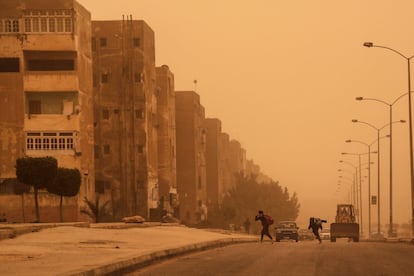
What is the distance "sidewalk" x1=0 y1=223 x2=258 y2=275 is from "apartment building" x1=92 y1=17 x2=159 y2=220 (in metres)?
50.6

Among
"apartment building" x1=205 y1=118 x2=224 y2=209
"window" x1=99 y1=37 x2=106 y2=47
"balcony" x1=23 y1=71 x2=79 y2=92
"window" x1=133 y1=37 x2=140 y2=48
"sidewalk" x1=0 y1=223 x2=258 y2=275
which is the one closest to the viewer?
"sidewalk" x1=0 y1=223 x2=258 y2=275

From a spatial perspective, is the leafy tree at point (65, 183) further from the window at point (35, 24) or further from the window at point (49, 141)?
the window at point (35, 24)

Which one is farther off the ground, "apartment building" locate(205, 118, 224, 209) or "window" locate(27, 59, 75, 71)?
"window" locate(27, 59, 75, 71)

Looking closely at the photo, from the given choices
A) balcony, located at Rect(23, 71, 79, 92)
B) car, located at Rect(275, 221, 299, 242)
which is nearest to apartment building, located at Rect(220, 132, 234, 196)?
balcony, located at Rect(23, 71, 79, 92)

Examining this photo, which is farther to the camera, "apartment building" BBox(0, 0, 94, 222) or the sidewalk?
"apartment building" BBox(0, 0, 94, 222)

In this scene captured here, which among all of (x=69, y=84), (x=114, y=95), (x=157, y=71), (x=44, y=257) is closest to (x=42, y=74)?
(x=69, y=84)

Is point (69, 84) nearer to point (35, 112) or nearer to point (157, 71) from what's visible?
point (35, 112)

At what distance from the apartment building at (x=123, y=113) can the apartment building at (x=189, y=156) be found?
27.9 meters

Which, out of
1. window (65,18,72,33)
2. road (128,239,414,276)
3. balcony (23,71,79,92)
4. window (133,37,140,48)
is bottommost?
road (128,239,414,276)

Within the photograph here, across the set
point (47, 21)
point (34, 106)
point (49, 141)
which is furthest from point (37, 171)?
point (47, 21)

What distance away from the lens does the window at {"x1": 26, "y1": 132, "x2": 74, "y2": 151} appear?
244 ft

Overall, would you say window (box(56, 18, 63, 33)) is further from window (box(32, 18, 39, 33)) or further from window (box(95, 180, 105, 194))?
window (box(95, 180, 105, 194))

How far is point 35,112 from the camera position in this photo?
75.4 m

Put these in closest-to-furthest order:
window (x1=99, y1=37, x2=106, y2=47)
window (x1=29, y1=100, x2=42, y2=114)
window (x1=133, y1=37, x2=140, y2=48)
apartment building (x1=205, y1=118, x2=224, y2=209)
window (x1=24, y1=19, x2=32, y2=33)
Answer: window (x1=24, y1=19, x2=32, y2=33), window (x1=29, y1=100, x2=42, y2=114), window (x1=133, y1=37, x2=140, y2=48), window (x1=99, y1=37, x2=106, y2=47), apartment building (x1=205, y1=118, x2=224, y2=209)
